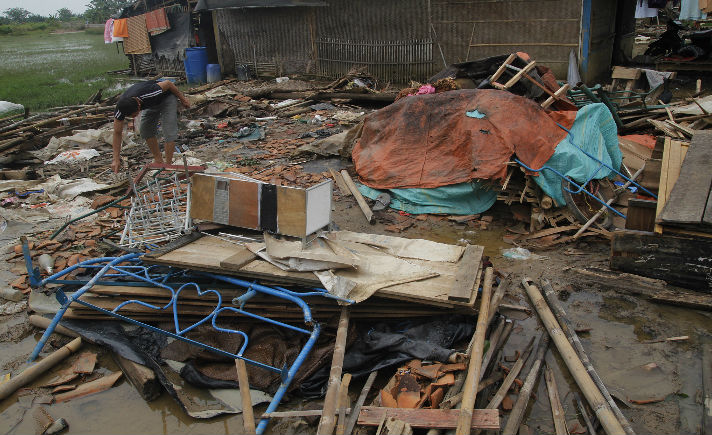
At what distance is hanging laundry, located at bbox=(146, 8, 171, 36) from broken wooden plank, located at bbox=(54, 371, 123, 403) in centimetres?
1931

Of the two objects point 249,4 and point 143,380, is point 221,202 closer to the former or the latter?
point 143,380

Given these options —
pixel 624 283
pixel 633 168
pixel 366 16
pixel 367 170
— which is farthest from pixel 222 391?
pixel 366 16

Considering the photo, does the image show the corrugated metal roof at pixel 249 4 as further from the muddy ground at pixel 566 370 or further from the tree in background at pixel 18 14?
the tree in background at pixel 18 14

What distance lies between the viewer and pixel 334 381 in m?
3.52

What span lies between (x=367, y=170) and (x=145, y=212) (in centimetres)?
362

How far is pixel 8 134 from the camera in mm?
11062

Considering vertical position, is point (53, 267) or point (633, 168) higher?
point (633, 168)

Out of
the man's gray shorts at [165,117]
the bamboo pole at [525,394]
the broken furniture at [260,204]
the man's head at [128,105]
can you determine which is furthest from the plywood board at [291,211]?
the man's gray shorts at [165,117]

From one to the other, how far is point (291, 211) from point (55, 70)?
25985 mm

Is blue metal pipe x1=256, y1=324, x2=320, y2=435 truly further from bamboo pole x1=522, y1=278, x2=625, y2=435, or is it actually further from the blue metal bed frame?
bamboo pole x1=522, y1=278, x2=625, y2=435

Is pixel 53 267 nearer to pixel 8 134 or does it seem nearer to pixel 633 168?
pixel 8 134

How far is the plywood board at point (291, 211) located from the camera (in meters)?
4.36

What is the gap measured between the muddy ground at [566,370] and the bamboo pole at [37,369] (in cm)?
8

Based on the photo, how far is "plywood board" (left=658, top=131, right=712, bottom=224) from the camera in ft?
15.4
